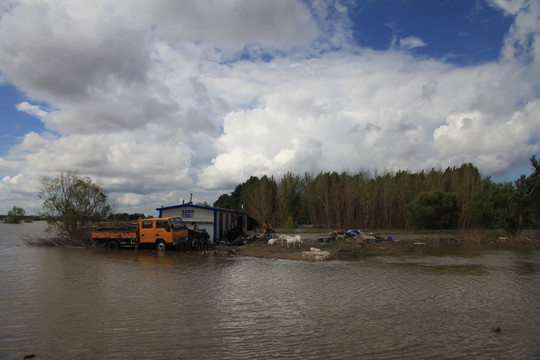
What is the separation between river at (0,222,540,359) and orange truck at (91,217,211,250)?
6.44 meters

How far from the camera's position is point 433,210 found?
4791 cm

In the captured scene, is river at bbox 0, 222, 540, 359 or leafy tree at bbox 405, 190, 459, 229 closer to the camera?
river at bbox 0, 222, 540, 359

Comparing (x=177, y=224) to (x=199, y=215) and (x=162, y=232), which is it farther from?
(x=199, y=215)

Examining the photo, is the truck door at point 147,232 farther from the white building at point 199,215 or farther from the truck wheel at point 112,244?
the white building at point 199,215

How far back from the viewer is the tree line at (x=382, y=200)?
157 feet

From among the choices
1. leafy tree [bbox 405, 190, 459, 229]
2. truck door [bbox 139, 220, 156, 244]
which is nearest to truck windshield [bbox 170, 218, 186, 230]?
truck door [bbox 139, 220, 156, 244]

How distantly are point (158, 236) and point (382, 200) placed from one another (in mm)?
39195

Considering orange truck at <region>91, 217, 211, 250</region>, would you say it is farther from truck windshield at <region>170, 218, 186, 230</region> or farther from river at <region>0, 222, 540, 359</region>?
river at <region>0, 222, 540, 359</region>

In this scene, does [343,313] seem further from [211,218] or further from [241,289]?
[211,218]

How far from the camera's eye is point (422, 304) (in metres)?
9.73

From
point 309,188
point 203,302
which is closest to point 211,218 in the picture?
point 203,302

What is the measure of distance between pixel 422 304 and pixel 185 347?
6519 millimetres

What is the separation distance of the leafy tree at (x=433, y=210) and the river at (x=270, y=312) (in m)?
34.1

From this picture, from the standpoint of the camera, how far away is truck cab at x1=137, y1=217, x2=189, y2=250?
2256cm
